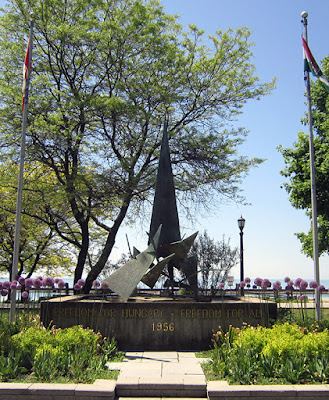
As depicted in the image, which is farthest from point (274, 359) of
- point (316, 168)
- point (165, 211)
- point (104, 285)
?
point (316, 168)

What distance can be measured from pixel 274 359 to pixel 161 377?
1963 millimetres

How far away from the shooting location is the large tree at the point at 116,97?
834 inches

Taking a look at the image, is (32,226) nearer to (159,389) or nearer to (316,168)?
(316,168)

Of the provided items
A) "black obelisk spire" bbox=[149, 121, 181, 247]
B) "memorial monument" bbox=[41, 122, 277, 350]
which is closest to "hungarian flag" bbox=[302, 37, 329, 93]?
"black obelisk spire" bbox=[149, 121, 181, 247]

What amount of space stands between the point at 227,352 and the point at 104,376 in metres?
2.30

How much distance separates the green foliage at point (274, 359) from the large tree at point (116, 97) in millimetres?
13380

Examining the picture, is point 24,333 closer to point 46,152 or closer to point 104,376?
point 104,376

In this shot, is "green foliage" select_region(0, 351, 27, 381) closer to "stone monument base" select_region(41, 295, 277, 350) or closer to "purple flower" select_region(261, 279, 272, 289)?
"stone monument base" select_region(41, 295, 277, 350)

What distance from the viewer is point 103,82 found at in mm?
22812

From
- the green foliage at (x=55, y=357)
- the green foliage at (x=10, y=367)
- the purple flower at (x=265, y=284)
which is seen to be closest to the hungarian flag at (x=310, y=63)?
the purple flower at (x=265, y=284)

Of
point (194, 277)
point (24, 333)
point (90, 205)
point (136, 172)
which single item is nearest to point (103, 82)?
point (136, 172)

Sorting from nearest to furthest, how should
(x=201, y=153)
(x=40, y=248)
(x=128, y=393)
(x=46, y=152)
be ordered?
(x=128, y=393) → (x=46, y=152) → (x=201, y=153) → (x=40, y=248)

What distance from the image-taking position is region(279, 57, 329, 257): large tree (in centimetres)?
2245

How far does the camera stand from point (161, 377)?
7840 mm
